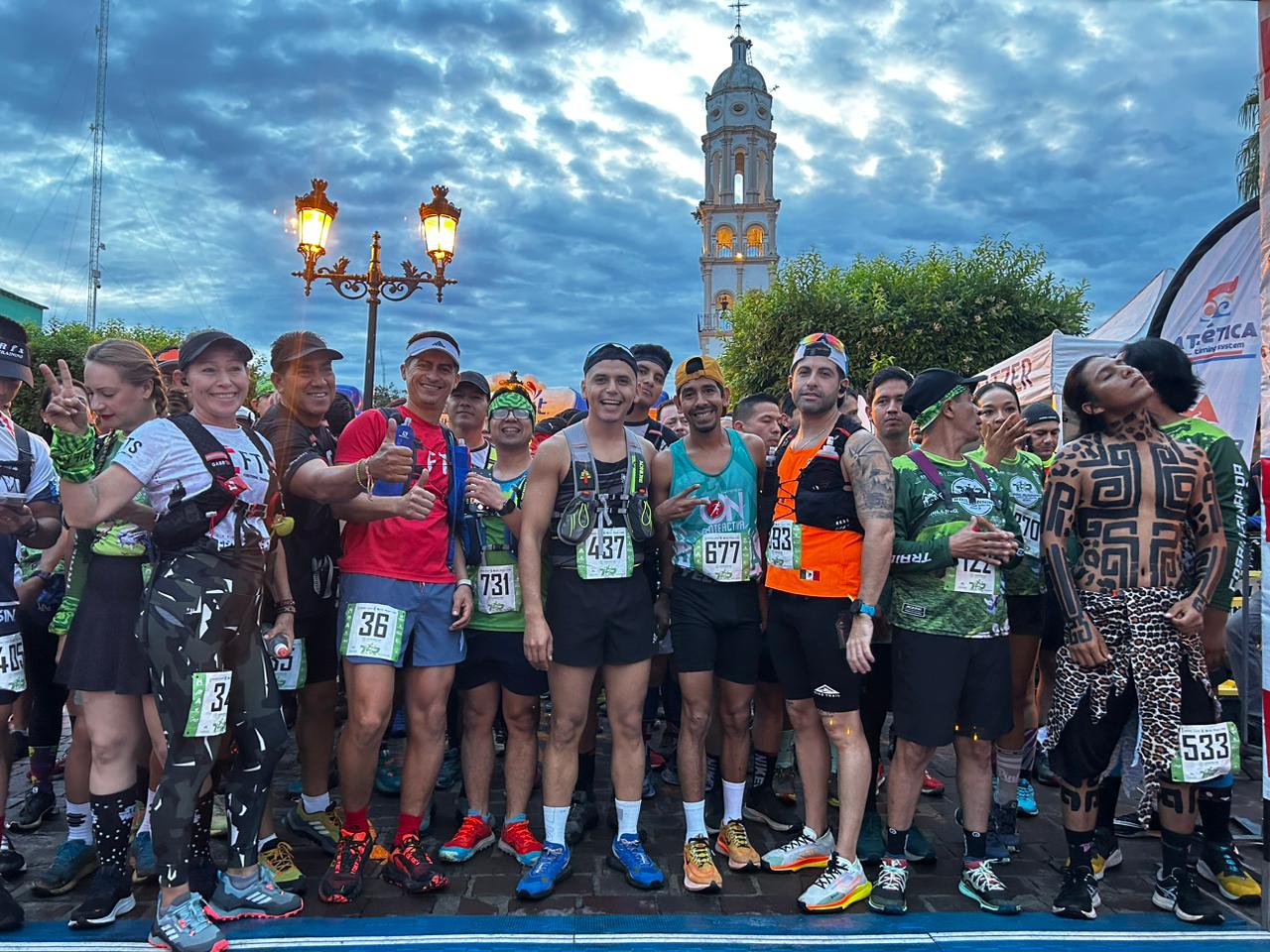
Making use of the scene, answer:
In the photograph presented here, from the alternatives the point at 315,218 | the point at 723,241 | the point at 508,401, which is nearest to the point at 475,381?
the point at 508,401

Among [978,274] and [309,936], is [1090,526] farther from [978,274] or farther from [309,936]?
[978,274]

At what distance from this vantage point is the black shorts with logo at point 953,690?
3375 millimetres

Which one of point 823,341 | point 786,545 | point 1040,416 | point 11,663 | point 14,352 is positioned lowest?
point 11,663

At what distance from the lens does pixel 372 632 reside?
11.3 feet

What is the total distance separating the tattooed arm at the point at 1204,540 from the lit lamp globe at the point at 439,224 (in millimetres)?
8492

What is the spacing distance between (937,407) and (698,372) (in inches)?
55.1

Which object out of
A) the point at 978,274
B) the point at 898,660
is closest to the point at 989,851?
the point at 898,660

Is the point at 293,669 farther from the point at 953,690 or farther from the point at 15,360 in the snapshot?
the point at 953,690

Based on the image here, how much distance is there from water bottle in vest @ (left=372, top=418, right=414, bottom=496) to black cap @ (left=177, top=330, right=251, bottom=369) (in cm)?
72

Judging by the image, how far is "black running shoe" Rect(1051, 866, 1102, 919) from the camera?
3258 millimetres

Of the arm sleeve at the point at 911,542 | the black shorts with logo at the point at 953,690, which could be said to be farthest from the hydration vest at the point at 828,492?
the black shorts with logo at the point at 953,690

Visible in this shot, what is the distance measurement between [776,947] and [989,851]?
4.97ft

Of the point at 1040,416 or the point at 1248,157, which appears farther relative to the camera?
the point at 1248,157

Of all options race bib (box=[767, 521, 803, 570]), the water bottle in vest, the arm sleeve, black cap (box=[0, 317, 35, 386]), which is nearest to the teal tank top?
race bib (box=[767, 521, 803, 570])
